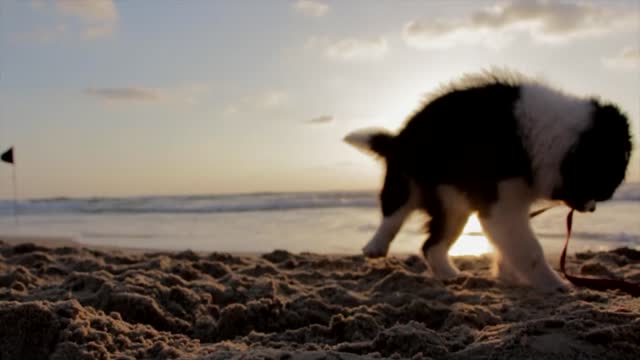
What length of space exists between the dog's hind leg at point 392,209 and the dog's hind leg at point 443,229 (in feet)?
0.57

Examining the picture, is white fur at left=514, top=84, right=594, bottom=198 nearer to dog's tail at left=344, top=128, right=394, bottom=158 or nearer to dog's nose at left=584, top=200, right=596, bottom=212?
dog's nose at left=584, top=200, right=596, bottom=212

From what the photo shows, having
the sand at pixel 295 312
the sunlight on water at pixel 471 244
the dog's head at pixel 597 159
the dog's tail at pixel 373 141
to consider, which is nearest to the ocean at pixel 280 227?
the sunlight on water at pixel 471 244

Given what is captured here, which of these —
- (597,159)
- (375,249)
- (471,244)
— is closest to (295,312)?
(375,249)

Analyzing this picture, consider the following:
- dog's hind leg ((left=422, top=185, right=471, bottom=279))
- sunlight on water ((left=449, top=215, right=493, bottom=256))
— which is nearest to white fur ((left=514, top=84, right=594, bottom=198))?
dog's hind leg ((left=422, top=185, right=471, bottom=279))

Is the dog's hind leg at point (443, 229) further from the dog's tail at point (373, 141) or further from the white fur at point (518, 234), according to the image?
the dog's tail at point (373, 141)

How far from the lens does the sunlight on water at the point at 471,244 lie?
7.09m

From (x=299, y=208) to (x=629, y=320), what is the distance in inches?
590

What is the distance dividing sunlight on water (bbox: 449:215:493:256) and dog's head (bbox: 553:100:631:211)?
78.7 inches

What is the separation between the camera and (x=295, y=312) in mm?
3719

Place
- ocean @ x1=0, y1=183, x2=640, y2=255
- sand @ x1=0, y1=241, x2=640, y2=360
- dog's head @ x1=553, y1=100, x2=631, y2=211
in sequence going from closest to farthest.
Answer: sand @ x1=0, y1=241, x2=640, y2=360, dog's head @ x1=553, y1=100, x2=631, y2=211, ocean @ x1=0, y1=183, x2=640, y2=255

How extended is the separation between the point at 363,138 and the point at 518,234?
1.39 m

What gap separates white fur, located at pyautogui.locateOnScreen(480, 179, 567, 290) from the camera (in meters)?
4.67

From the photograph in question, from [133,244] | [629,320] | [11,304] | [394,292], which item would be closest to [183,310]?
[11,304]

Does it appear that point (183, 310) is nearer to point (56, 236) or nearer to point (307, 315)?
point (307, 315)
